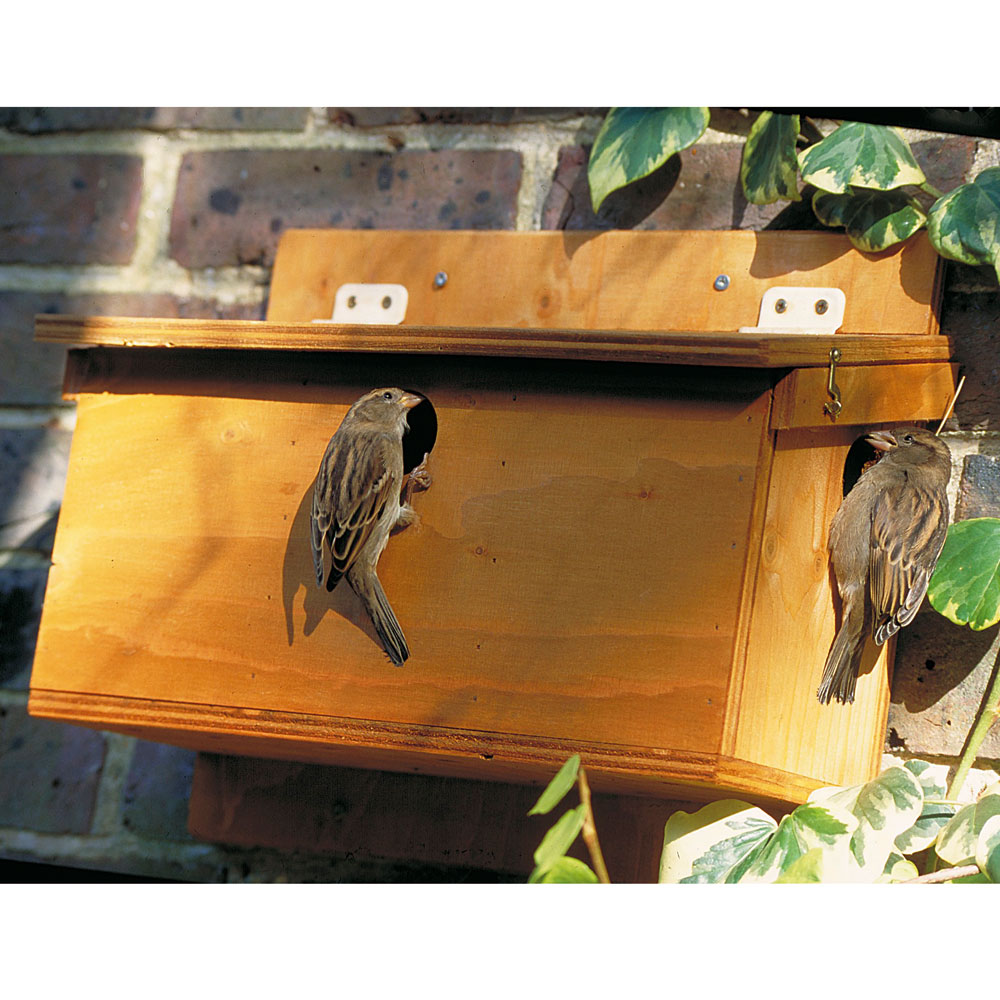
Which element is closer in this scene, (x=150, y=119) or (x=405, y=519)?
(x=405, y=519)

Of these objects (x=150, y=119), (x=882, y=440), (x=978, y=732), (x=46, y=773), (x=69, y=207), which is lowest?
(x=46, y=773)

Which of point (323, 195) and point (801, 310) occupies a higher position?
point (323, 195)

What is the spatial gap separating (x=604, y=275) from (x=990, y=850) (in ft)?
2.13

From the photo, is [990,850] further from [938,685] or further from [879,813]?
[938,685]

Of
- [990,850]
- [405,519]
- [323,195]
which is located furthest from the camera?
[323,195]

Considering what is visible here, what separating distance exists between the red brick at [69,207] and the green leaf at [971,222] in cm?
92

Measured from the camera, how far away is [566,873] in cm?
70

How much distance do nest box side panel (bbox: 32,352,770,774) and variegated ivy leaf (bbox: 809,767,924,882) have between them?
154 millimetres

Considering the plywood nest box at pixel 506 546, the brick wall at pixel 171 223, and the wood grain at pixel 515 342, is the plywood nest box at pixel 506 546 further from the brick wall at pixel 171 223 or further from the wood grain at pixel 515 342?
the brick wall at pixel 171 223

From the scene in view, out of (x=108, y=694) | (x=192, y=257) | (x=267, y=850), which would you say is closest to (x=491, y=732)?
(x=108, y=694)

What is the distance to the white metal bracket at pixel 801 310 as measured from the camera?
113 centimetres

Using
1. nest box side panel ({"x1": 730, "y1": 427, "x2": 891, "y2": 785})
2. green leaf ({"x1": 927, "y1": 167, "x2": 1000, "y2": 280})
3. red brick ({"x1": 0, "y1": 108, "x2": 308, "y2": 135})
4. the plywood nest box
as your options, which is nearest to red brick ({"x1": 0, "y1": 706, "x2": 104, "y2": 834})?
the plywood nest box

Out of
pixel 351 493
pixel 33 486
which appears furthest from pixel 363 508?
pixel 33 486

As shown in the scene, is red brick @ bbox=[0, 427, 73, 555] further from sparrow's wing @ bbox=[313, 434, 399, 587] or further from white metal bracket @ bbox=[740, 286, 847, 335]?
white metal bracket @ bbox=[740, 286, 847, 335]
